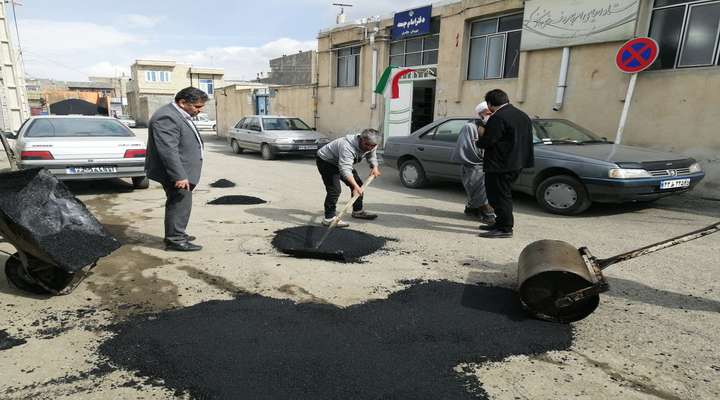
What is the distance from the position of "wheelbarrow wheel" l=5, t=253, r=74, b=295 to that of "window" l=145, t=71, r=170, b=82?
5656 centimetres

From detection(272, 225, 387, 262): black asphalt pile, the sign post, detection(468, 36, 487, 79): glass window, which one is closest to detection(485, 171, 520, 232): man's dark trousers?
detection(272, 225, 387, 262): black asphalt pile

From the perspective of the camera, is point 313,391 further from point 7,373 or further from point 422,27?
point 422,27

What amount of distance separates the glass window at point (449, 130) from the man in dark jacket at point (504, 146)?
2.86 meters

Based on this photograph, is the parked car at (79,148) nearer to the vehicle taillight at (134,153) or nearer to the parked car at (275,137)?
the vehicle taillight at (134,153)

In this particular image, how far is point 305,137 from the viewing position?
574 inches

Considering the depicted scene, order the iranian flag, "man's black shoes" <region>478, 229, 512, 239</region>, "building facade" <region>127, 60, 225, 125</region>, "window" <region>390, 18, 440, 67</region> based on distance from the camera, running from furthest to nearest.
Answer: "building facade" <region>127, 60, 225, 125</region> → the iranian flag → "window" <region>390, 18, 440, 67</region> → "man's black shoes" <region>478, 229, 512, 239</region>

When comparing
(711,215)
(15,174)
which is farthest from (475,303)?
(711,215)

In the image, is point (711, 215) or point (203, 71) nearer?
point (711, 215)

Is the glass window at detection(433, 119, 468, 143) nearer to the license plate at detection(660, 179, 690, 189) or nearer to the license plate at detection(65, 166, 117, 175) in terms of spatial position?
the license plate at detection(660, 179, 690, 189)

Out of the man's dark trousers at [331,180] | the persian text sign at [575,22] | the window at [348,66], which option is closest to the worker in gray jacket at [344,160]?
the man's dark trousers at [331,180]

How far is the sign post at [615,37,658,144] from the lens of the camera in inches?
330

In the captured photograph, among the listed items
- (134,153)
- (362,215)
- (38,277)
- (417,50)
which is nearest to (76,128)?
(134,153)

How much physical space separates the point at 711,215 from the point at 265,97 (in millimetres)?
20137

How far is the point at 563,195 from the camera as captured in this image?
21.4ft
